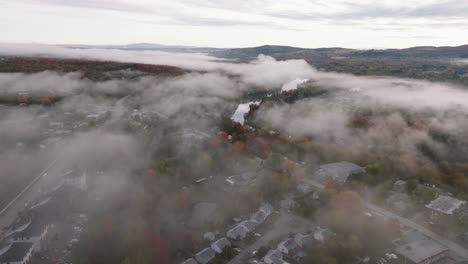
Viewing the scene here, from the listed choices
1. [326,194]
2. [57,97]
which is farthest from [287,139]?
[57,97]

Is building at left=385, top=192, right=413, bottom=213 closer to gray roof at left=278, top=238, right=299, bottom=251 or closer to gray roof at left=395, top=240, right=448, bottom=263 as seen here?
gray roof at left=395, top=240, right=448, bottom=263

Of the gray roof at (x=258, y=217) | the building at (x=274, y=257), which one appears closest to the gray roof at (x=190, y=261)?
the building at (x=274, y=257)

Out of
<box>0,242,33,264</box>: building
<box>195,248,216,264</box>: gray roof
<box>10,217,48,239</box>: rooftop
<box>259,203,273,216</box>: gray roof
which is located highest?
<box>10,217,48,239</box>: rooftop

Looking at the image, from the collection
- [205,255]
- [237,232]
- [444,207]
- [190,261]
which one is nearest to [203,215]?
[237,232]

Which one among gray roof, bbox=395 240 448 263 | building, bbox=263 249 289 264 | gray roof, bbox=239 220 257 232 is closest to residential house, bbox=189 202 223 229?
gray roof, bbox=239 220 257 232

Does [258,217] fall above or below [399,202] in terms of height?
below

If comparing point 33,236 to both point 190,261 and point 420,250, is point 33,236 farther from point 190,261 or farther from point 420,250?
point 420,250
